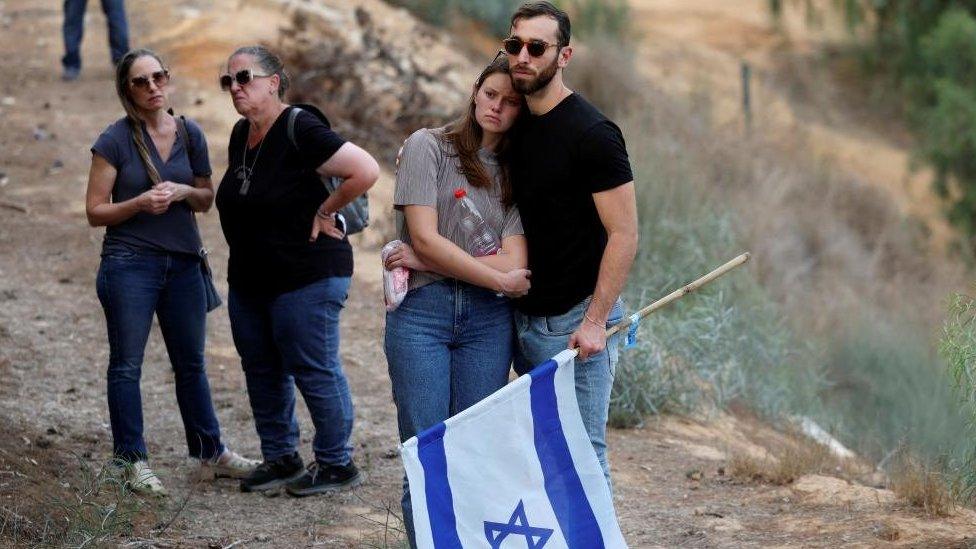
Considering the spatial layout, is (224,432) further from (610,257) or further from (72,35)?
(72,35)

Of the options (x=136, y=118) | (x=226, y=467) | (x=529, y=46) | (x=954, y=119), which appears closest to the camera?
(x=529, y=46)

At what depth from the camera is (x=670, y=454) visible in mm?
6230

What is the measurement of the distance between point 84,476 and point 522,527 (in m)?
1.96

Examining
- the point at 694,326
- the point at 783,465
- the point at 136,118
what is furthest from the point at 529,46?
the point at 694,326

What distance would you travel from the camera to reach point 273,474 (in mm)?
5238

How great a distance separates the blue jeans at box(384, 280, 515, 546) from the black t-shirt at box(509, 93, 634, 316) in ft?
0.44

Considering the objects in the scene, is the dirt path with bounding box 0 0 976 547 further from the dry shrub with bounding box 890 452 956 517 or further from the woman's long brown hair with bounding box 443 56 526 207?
the woman's long brown hair with bounding box 443 56 526 207

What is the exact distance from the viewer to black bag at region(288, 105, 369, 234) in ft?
15.3

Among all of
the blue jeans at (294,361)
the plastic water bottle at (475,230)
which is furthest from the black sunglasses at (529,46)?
the blue jeans at (294,361)

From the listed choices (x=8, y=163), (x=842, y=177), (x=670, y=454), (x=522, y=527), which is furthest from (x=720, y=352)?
(x=842, y=177)

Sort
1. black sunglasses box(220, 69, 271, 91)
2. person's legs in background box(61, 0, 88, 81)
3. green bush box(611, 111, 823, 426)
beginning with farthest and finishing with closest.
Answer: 1. person's legs in background box(61, 0, 88, 81)
2. green bush box(611, 111, 823, 426)
3. black sunglasses box(220, 69, 271, 91)

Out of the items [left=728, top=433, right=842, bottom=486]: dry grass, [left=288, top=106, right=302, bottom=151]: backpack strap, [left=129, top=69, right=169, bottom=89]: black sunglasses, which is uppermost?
[left=129, top=69, right=169, bottom=89]: black sunglasses

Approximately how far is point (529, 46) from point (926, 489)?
2467mm

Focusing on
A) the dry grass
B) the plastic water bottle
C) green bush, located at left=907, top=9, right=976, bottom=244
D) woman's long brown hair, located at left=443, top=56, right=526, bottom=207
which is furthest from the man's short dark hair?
green bush, located at left=907, top=9, right=976, bottom=244
